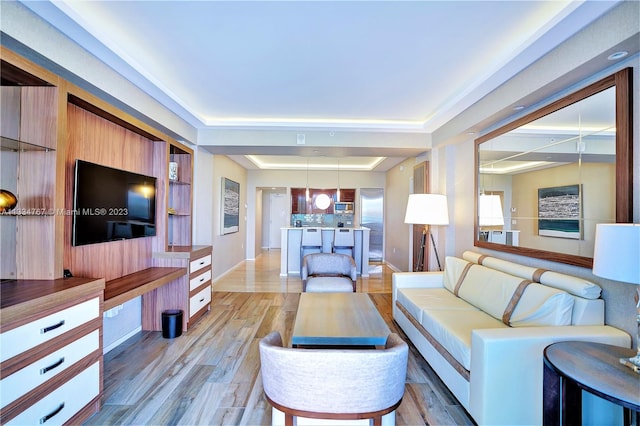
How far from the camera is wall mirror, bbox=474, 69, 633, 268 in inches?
71.9

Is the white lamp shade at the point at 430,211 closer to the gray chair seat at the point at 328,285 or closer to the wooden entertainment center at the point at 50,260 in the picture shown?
the gray chair seat at the point at 328,285

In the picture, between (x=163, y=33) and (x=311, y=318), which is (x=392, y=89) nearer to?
(x=163, y=33)

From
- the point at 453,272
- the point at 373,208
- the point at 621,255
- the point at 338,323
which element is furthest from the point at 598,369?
the point at 373,208

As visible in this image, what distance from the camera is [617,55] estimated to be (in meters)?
1.76

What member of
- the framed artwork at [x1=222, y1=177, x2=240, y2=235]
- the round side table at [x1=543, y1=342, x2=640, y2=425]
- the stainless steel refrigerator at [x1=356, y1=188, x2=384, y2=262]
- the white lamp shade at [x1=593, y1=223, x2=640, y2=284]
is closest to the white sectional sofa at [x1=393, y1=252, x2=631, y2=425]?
the round side table at [x1=543, y1=342, x2=640, y2=425]

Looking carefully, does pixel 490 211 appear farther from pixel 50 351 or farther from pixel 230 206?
pixel 230 206

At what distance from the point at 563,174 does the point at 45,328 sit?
367cm

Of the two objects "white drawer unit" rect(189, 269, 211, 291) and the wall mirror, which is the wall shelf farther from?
the wall mirror

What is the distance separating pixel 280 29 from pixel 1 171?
211cm

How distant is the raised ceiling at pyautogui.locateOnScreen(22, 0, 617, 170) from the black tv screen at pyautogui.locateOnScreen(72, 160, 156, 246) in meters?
0.96

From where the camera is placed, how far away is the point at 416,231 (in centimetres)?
500

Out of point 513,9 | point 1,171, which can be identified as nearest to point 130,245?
point 1,171

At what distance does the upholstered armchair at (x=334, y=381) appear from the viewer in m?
1.19

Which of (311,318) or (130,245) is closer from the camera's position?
(311,318)
